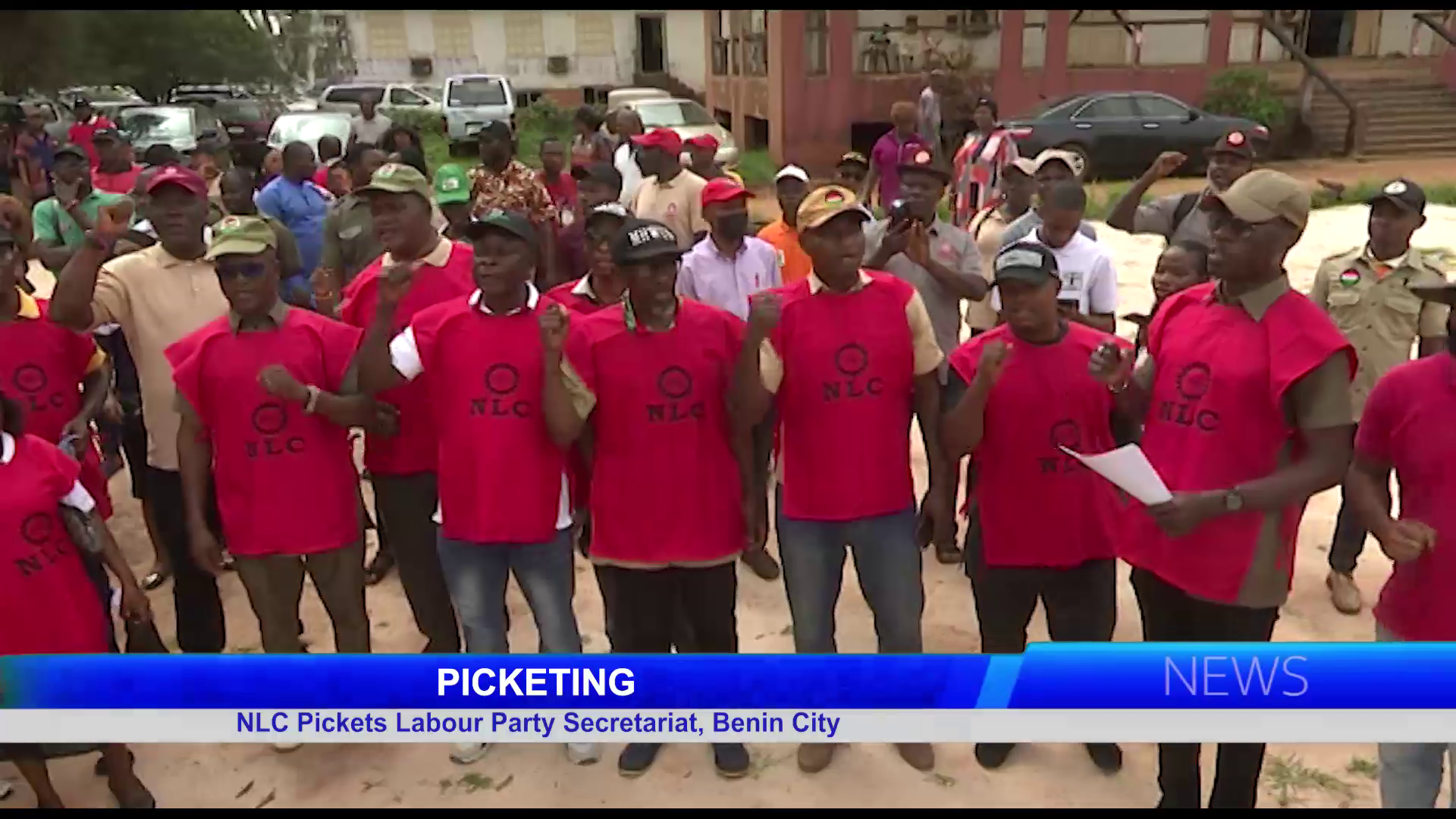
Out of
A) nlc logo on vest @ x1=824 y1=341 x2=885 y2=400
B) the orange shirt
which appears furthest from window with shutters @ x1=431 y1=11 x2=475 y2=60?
nlc logo on vest @ x1=824 y1=341 x2=885 y2=400

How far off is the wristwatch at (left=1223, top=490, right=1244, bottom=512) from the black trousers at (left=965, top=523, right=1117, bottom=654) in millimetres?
674

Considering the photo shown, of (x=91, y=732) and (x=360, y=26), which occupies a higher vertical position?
(x=360, y=26)

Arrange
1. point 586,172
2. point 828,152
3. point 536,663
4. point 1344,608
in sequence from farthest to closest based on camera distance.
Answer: point 828,152
point 586,172
point 1344,608
point 536,663

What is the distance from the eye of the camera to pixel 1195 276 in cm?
404

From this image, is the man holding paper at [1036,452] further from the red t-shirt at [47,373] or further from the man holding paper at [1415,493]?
the red t-shirt at [47,373]

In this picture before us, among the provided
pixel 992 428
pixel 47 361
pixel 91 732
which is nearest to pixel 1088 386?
pixel 992 428

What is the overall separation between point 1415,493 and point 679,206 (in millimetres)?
4374

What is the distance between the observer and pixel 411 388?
3701 millimetres

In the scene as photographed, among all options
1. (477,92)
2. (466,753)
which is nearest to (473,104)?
(477,92)

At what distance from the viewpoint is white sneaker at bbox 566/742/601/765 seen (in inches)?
147

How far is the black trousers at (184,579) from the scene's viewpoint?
405 cm

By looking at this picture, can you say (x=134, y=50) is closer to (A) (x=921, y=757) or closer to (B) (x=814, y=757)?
(B) (x=814, y=757)

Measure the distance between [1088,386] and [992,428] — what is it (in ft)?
0.99
